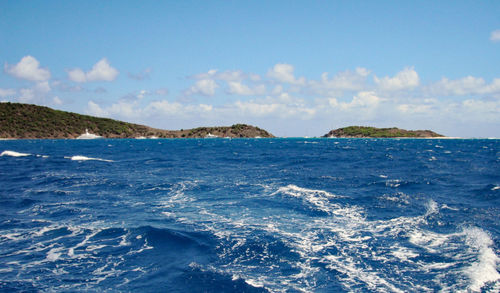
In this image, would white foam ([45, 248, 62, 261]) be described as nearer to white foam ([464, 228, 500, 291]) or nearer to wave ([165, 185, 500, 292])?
wave ([165, 185, 500, 292])

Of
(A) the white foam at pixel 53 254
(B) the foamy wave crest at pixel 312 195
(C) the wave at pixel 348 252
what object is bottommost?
(C) the wave at pixel 348 252

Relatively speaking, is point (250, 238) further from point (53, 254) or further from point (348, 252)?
point (53, 254)

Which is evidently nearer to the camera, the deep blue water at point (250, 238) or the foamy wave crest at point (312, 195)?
the deep blue water at point (250, 238)

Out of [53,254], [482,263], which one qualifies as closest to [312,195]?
[482,263]

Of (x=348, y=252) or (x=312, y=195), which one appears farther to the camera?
(x=312, y=195)

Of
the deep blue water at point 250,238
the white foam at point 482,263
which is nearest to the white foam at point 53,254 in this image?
the deep blue water at point 250,238

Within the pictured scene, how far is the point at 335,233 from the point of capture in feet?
61.5

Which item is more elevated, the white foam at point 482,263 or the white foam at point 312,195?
the white foam at point 312,195

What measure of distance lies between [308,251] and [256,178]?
82.5 feet

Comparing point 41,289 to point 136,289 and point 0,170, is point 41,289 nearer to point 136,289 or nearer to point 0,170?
point 136,289

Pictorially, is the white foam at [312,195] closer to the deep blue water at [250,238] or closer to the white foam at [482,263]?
the deep blue water at [250,238]

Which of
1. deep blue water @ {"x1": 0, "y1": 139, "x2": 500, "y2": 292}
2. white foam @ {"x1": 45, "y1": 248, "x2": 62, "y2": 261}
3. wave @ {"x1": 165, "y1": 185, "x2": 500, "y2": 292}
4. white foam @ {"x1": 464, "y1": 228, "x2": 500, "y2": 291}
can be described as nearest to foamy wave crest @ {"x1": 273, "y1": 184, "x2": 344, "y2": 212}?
deep blue water @ {"x1": 0, "y1": 139, "x2": 500, "y2": 292}

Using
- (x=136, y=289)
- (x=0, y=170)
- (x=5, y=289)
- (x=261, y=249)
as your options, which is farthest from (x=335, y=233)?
(x=0, y=170)

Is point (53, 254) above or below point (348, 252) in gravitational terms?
above
